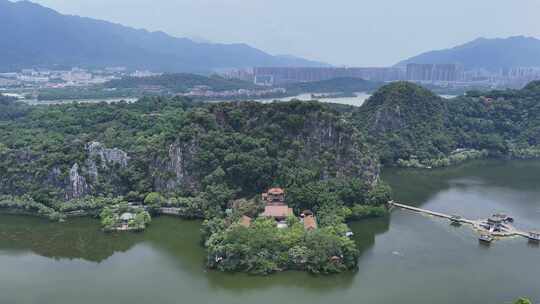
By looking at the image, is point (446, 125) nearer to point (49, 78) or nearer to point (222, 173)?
point (222, 173)

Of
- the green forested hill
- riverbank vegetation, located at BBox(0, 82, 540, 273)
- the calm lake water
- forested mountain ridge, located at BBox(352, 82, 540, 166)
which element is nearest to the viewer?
the calm lake water

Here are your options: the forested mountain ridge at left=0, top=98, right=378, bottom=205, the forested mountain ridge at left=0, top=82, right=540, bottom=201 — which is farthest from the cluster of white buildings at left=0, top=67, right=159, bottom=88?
the forested mountain ridge at left=0, top=98, right=378, bottom=205

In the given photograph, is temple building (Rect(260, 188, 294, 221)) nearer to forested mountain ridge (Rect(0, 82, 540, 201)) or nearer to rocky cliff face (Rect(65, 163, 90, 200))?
forested mountain ridge (Rect(0, 82, 540, 201))

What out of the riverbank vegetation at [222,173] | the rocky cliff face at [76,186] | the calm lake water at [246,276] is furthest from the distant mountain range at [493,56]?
the rocky cliff face at [76,186]

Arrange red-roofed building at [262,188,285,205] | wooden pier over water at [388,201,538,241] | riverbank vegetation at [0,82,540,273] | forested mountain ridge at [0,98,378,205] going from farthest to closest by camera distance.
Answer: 1. forested mountain ridge at [0,98,378,205]
2. red-roofed building at [262,188,285,205]
3. wooden pier over water at [388,201,538,241]
4. riverbank vegetation at [0,82,540,273]

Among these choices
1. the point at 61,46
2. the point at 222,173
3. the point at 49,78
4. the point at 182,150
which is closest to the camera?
the point at 222,173

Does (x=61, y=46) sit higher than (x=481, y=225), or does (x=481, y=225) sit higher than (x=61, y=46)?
(x=61, y=46)

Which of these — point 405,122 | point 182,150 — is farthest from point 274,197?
point 405,122

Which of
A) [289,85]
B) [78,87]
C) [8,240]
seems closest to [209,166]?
[8,240]

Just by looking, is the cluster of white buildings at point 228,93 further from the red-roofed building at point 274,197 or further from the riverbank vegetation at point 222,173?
the red-roofed building at point 274,197
